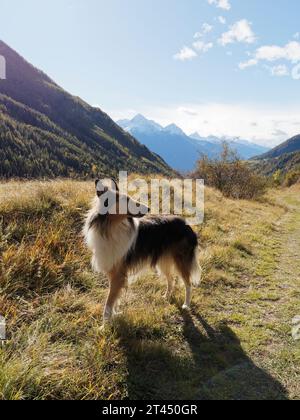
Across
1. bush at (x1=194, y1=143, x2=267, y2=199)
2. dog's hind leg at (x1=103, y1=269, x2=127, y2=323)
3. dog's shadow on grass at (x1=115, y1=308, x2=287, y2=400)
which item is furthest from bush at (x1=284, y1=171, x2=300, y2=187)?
dog's hind leg at (x1=103, y1=269, x2=127, y2=323)

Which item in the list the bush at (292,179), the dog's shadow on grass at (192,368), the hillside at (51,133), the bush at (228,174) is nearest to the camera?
the dog's shadow on grass at (192,368)

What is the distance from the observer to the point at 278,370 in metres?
4.12

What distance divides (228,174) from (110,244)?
66.3ft

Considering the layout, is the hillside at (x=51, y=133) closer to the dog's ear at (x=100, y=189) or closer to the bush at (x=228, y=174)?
the bush at (x=228, y=174)

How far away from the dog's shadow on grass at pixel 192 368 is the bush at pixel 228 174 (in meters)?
19.3

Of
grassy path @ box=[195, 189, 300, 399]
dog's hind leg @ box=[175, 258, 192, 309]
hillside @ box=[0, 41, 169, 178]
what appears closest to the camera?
grassy path @ box=[195, 189, 300, 399]

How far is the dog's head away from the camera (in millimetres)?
4395

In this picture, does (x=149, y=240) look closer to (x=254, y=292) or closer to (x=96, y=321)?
(x=96, y=321)

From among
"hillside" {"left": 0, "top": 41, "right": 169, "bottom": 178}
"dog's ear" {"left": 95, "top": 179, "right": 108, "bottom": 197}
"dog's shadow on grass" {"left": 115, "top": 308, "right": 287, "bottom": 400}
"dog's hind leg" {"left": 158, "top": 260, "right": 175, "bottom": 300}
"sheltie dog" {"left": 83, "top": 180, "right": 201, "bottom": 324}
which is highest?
"hillside" {"left": 0, "top": 41, "right": 169, "bottom": 178}

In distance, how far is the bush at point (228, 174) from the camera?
23516 mm

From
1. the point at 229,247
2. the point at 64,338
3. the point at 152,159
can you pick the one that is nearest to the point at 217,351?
the point at 64,338

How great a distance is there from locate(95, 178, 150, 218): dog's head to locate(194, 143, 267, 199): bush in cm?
1945

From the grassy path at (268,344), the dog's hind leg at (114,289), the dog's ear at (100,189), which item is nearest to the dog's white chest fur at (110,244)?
the dog's hind leg at (114,289)

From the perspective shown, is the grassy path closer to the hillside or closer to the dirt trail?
the dirt trail
